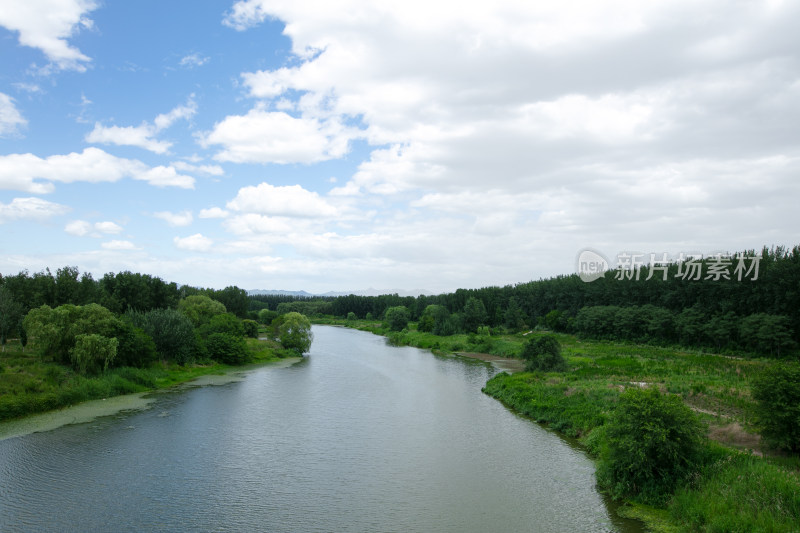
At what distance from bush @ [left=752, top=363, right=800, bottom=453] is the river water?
6.72 meters

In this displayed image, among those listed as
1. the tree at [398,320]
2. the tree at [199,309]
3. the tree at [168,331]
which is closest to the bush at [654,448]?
the tree at [168,331]

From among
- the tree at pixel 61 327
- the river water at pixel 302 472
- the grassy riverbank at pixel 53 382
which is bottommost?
the river water at pixel 302 472

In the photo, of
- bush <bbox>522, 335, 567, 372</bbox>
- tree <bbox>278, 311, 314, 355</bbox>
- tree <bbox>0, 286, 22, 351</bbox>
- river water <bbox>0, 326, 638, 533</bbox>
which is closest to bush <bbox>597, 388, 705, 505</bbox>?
river water <bbox>0, 326, 638, 533</bbox>

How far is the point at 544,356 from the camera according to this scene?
4219 centimetres

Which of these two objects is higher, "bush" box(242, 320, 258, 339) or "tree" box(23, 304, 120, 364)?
"tree" box(23, 304, 120, 364)

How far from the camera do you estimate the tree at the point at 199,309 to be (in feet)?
195

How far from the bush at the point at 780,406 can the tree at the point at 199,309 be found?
54906 mm

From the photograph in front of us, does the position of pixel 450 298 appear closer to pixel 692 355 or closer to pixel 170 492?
pixel 692 355

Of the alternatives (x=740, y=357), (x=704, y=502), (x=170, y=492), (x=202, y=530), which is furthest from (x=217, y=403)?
(x=740, y=357)

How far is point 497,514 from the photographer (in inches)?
621

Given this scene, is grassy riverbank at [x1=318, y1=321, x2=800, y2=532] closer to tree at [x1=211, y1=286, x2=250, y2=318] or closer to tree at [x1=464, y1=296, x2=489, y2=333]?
tree at [x1=464, y1=296, x2=489, y2=333]

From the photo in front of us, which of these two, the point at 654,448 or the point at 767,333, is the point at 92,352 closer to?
the point at 654,448

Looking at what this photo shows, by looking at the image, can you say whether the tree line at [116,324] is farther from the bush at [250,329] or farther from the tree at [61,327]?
the bush at [250,329]

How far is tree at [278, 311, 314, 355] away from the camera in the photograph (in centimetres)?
6394
